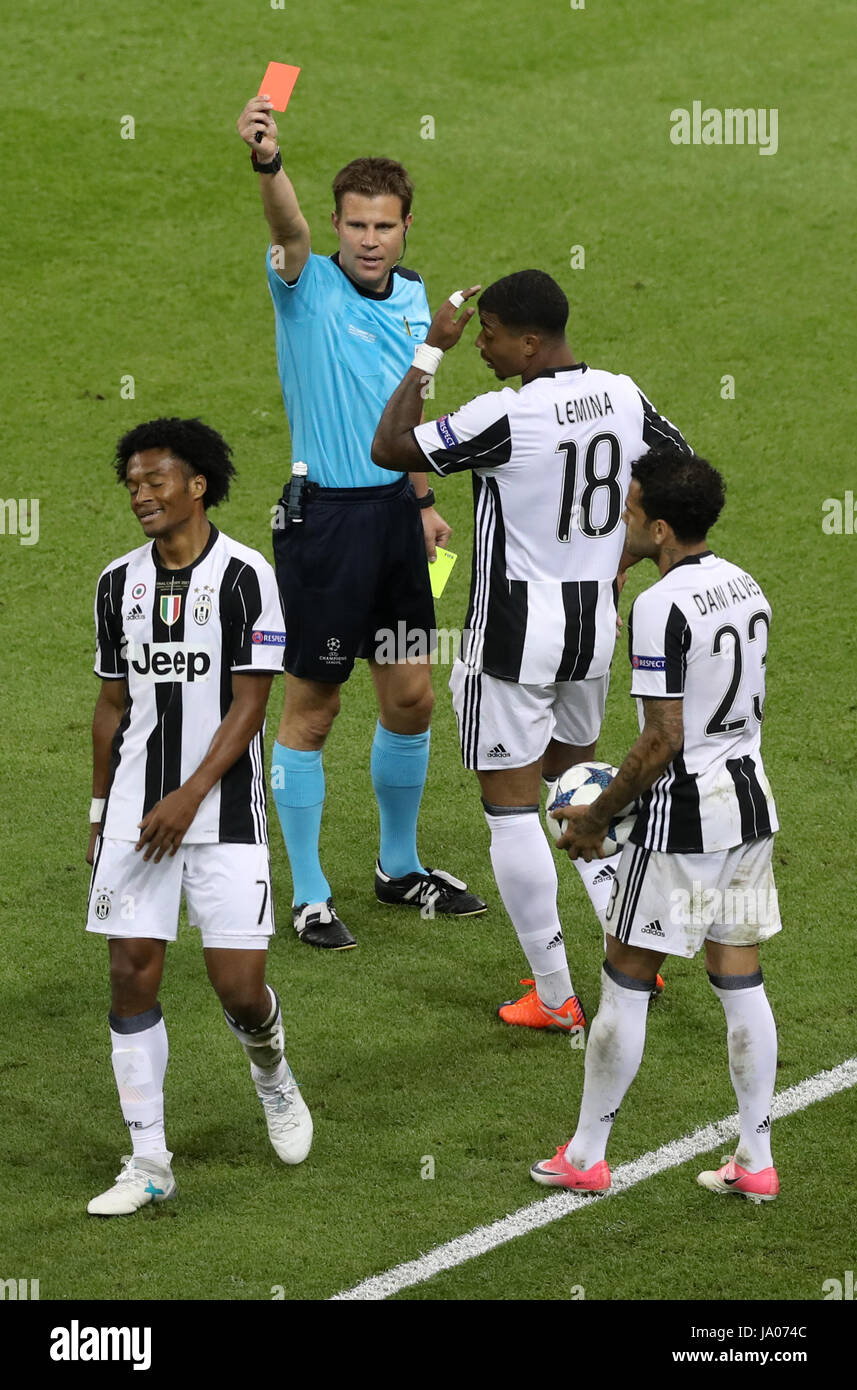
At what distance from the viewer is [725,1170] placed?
493cm

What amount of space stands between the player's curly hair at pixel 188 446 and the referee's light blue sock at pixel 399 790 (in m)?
2.00

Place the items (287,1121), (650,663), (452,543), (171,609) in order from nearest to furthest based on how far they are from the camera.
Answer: (650,663)
(171,609)
(287,1121)
(452,543)

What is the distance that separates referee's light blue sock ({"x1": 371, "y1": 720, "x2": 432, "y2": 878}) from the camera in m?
6.74

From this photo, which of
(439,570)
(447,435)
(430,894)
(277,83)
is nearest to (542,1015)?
(430,894)

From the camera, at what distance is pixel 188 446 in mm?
4824

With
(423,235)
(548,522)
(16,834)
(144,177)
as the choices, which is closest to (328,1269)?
(548,522)

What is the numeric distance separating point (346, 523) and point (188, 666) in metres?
1.78

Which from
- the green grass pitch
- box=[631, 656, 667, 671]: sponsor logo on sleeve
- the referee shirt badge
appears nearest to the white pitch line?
the green grass pitch

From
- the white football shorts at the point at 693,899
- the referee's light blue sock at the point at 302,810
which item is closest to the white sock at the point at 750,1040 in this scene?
the white football shorts at the point at 693,899

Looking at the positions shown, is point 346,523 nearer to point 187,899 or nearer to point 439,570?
point 439,570

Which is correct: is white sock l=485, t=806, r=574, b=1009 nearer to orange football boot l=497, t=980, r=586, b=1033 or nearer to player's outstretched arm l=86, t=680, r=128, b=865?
orange football boot l=497, t=980, r=586, b=1033

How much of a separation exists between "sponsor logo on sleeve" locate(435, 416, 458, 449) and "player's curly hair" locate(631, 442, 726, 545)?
75 centimetres

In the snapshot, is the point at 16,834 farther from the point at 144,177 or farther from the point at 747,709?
the point at 144,177

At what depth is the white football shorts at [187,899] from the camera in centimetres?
478
